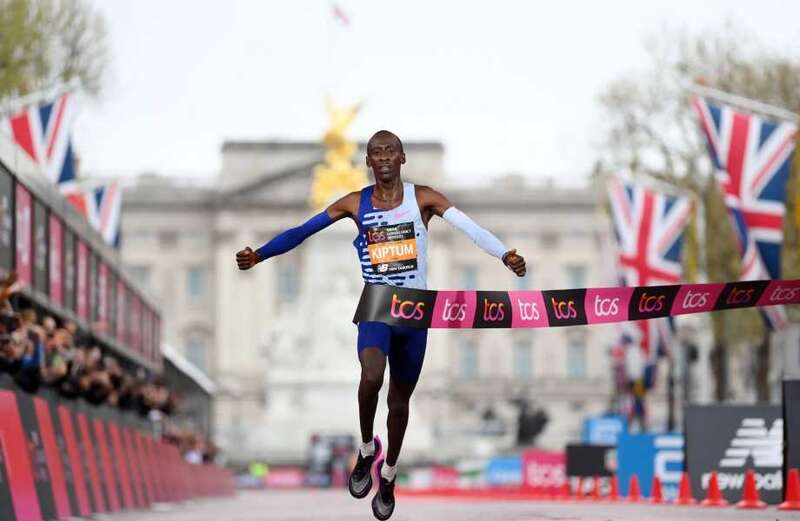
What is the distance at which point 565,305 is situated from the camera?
13.6m

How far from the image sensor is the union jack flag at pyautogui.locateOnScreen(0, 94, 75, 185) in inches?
1503

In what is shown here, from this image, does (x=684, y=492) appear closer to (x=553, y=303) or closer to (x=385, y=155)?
(x=553, y=303)

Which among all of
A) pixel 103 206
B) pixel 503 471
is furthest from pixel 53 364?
pixel 503 471

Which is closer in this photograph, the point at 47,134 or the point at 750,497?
the point at 750,497

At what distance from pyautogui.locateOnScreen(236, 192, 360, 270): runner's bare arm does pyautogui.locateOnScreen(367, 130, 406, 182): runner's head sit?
1.03ft

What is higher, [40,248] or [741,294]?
[40,248]

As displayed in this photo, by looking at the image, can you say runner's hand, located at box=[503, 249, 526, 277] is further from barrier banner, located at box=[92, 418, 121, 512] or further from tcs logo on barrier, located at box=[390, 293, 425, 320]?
barrier banner, located at box=[92, 418, 121, 512]

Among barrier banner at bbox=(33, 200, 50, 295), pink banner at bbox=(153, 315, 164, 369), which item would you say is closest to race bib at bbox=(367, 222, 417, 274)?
barrier banner at bbox=(33, 200, 50, 295)

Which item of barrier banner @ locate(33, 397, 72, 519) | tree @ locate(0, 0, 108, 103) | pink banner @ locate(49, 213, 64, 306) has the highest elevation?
tree @ locate(0, 0, 108, 103)

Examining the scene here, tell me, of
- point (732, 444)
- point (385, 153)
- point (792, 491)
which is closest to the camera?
point (385, 153)

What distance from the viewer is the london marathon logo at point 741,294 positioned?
14039 millimetres

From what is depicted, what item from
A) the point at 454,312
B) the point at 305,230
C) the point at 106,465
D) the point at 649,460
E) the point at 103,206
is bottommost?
the point at 649,460

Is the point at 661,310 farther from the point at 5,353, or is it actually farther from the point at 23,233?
the point at 23,233

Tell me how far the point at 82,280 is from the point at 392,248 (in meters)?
22.8
